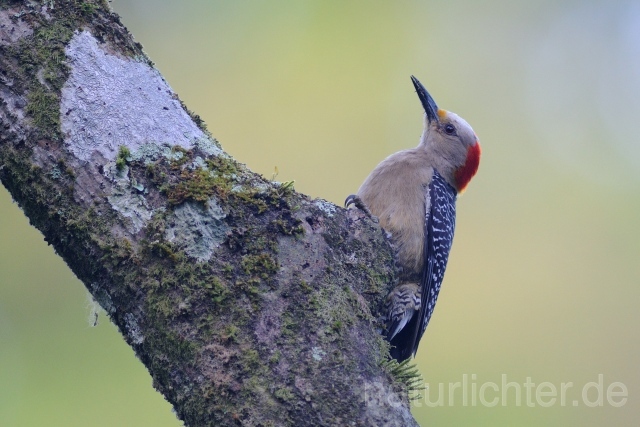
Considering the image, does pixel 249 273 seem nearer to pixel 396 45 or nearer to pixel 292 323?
pixel 292 323

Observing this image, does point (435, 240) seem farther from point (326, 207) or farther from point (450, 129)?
point (326, 207)

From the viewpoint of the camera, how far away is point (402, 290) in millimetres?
4801

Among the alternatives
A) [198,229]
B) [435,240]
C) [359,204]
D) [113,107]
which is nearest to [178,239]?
[198,229]

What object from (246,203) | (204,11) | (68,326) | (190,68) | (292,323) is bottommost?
(292,323)

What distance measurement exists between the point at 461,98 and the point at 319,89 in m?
2.14

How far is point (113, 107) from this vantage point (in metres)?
2.57

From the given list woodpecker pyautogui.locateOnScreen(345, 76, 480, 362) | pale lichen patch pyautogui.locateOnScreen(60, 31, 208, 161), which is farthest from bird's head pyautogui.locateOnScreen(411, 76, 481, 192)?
pale lichen patch pyautogui.locateOnScreen(60, 31, 208, 161)

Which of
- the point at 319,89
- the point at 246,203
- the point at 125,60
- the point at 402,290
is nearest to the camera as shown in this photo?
the point at 246,203

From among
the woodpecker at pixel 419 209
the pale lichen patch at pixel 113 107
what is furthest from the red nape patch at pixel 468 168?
the pale lichen patch at pixel 113 107

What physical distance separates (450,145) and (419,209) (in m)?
1.24

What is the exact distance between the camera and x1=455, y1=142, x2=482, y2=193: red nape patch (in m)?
6.15

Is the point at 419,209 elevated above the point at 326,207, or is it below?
above

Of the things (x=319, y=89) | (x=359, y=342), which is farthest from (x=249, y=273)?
(x=319, y=89)

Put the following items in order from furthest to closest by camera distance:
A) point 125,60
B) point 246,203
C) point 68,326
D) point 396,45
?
point 396,45
point 68,326
point 125,60
point 246,203
